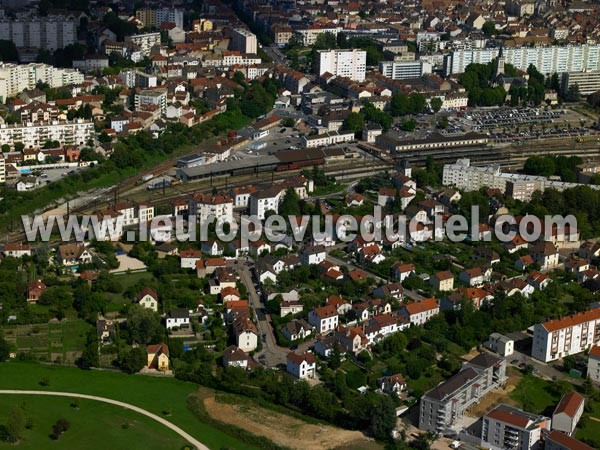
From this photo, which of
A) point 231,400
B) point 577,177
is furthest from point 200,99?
point 231,400

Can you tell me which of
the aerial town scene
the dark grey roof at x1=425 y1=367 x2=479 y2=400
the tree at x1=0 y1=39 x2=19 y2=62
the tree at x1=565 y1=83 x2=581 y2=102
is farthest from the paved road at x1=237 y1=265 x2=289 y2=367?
the tree at x1=565 y1=83 x2=581 y2=102

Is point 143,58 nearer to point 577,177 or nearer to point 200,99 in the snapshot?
point 200,99

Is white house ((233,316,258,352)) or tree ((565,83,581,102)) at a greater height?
tree ((565,83,581,102))

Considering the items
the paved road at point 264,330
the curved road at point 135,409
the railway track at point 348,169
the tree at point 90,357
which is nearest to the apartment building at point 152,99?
the railway track at point 348,169

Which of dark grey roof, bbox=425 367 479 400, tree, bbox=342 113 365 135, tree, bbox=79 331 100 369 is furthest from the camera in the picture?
tree, bbox=342 113 365 135

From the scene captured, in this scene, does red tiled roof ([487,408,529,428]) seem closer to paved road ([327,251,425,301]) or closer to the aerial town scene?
the aerial town scene

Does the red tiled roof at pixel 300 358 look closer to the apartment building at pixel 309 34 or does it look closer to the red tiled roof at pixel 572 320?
the red tiled roof at pixel 572 320
